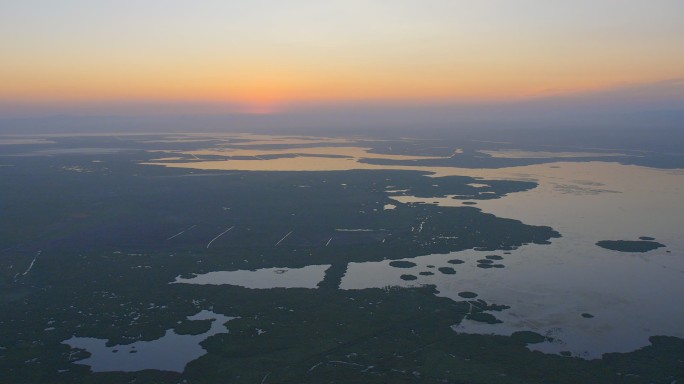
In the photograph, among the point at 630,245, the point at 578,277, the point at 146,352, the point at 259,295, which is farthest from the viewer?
the point at 630,245

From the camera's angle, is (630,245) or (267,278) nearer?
(267,278)

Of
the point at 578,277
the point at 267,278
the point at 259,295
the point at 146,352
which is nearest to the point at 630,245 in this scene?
the point at 578,277

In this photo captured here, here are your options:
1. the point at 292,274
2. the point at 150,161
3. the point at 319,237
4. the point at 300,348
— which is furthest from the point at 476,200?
the point at 150,161

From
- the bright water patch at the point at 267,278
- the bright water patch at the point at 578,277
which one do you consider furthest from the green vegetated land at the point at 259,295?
the bright water patch at the point at 578,277

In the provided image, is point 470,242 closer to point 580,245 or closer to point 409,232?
point 409,232

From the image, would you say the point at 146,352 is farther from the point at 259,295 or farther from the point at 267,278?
the point at 267,278

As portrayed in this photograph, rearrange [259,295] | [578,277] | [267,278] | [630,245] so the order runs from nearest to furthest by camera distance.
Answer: [259,295] → [578,277] → [267,278] → [630,245]

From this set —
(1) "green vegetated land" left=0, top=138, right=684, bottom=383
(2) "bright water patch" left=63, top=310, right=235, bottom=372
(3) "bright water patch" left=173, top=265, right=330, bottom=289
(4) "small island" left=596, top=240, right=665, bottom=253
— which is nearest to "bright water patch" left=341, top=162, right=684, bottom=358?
(4) "small island" left=596, top=240, right=665, bottom=253
